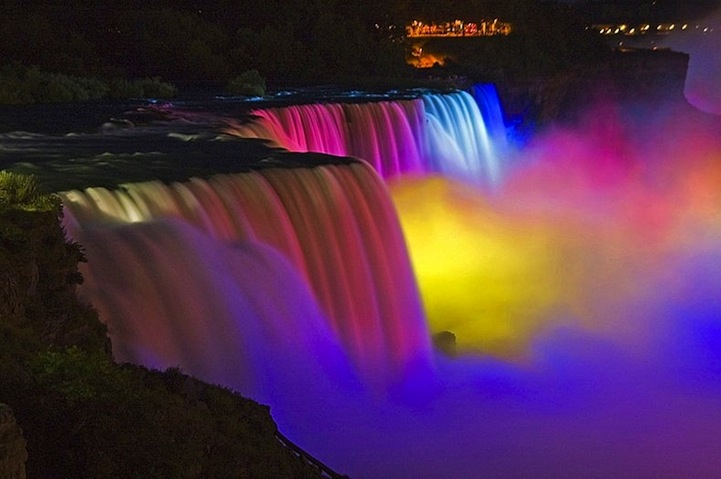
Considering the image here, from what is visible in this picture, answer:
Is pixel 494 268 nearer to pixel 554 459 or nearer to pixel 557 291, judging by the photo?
pixel 557 291

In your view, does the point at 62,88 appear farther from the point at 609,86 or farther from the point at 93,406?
the point at 609,86

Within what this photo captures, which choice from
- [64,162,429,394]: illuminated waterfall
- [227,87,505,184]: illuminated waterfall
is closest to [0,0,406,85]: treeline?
[227,87,505,184]: illuminated waterfall

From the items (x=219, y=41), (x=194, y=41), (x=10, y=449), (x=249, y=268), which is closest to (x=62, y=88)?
(x=194, y=41)

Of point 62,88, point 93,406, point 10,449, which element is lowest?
A: point 93,406

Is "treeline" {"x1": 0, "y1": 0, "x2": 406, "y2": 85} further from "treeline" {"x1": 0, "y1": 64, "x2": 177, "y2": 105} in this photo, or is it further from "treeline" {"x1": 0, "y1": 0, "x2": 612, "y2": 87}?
"treeline" {"x1": 0, "y1": 64, "x2": 177, "y2": 105}

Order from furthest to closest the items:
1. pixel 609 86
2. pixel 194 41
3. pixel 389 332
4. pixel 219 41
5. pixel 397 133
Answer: pixel 609 86, pixel 219 41, pixel 194 41, pixel 397 133, pixel 389 332

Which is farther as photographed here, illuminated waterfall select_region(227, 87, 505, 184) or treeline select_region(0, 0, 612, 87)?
treeline select_region(0, 0, 612, 87)

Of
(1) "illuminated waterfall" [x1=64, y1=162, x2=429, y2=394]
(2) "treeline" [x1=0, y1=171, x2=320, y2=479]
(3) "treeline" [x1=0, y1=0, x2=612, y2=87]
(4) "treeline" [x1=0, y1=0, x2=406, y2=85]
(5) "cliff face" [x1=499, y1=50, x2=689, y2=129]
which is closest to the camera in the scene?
(2) "treeline" [x1=0, y1=171, x2=320, y2=479]
